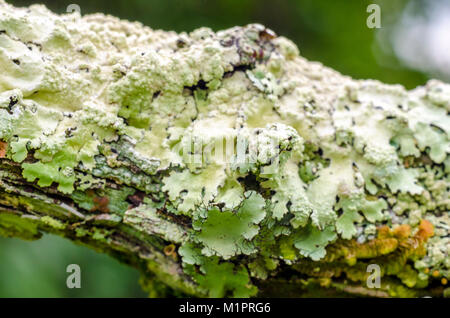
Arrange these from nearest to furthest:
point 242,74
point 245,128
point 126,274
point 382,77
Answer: point 245,128 → point 242,74 → point 126,274 → point 382,77

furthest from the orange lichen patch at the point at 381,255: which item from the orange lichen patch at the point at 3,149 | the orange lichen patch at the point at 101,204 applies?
the orange lichen patch at the point at 3,149

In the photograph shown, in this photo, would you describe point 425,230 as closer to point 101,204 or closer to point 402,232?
point 402,232

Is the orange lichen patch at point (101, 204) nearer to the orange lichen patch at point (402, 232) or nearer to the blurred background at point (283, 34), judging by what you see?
the orange lichen patch at point (402, 232)

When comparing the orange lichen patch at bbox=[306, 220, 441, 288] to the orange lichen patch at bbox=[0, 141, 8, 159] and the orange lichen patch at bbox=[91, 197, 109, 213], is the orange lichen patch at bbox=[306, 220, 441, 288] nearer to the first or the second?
the orange lichen patch at bbox=[91, 197, 109, 213]

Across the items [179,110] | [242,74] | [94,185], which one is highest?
[242,74]
